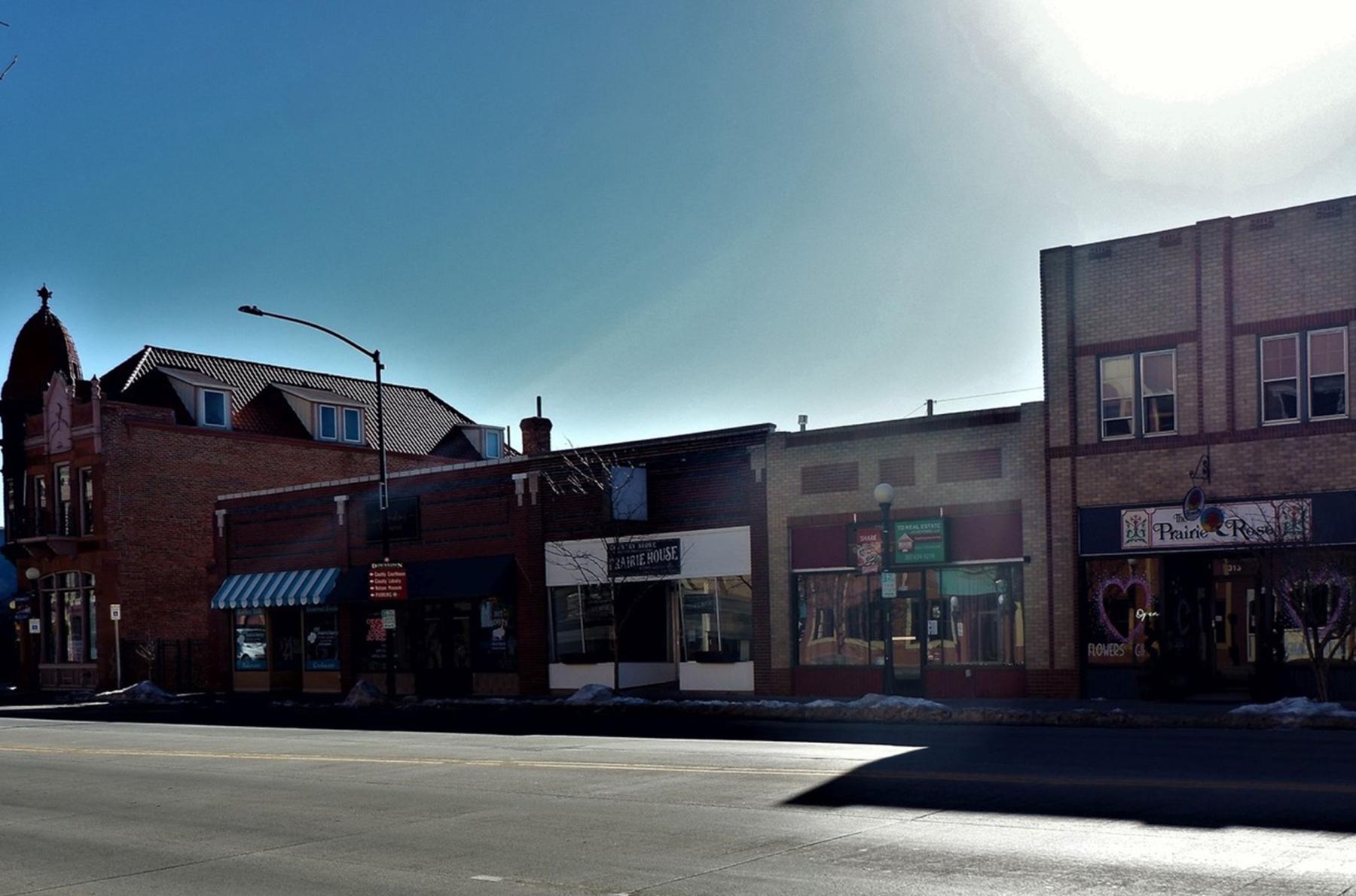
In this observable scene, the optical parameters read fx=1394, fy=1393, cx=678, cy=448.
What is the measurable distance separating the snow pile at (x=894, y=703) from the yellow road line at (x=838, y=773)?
906 centimetres

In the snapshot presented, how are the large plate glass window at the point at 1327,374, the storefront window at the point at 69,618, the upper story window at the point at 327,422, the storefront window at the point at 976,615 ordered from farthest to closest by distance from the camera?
the upper story window at the point at 327,422 < the storefront window at the point at 69,618 < the storefront window at the point at 976,615 < the large plate glass window at the point at 1327,374

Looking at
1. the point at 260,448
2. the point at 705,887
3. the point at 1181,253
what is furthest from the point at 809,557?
the point at 260,448

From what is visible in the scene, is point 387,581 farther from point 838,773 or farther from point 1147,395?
point 838,773

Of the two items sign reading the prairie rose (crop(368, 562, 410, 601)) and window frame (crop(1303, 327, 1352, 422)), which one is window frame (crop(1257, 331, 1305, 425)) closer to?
window frame (crop(1303, 327, 1352, 422))

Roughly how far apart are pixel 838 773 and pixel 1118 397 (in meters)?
15.0

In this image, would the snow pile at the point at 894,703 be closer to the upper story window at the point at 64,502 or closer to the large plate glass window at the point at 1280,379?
the large plate glass window at the point at 1280,379

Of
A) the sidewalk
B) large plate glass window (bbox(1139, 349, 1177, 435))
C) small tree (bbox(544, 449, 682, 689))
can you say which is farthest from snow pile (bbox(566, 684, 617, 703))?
large plate glass window (bbox(1139, 349, 1177, 435))

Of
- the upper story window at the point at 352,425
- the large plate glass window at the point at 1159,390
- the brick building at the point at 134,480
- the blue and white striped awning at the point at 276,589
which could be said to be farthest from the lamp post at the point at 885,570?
the upper story window at the point at 352,425

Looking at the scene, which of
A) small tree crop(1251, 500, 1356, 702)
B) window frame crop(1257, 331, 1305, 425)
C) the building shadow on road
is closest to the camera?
the building shadow on road

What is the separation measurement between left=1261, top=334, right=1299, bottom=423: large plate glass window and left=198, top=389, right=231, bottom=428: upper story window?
3777 cm

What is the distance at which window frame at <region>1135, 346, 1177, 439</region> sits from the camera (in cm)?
2722

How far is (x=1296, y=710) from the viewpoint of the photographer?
21797 millimetres

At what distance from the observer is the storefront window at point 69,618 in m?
49.7

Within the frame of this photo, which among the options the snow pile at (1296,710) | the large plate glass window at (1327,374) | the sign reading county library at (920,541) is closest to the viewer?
the snow pile at (1296,710)
